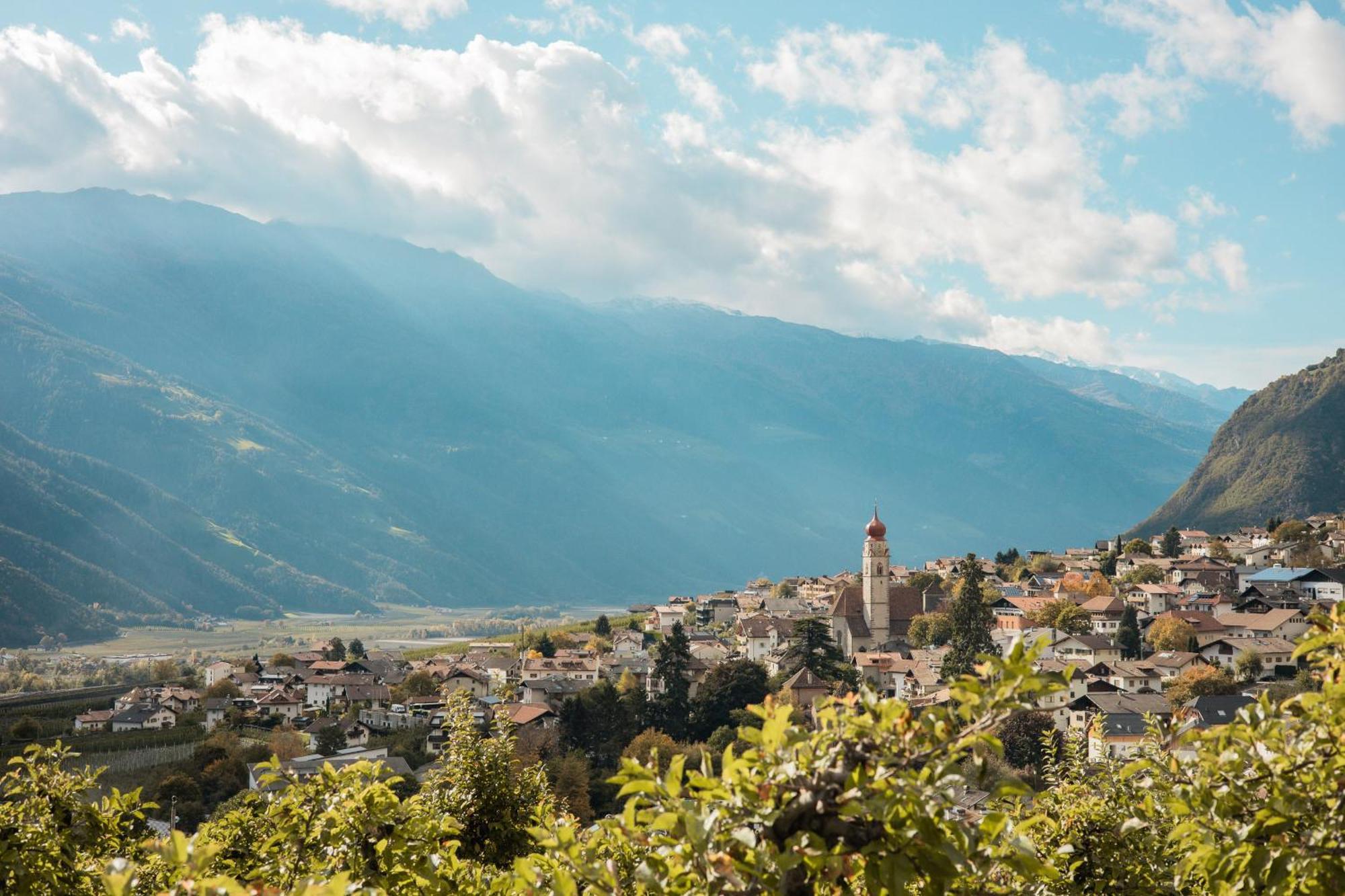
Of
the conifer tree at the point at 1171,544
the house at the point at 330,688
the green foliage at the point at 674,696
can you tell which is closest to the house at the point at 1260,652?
the green foliage at the point at 674,696

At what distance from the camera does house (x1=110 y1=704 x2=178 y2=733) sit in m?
71.5

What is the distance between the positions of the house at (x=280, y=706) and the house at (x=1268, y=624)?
63.7 m

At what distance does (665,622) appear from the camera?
385 ft

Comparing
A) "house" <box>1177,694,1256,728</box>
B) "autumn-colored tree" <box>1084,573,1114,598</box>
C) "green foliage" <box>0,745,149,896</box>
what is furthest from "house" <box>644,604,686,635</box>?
"green foliage" <box>0,745,149,896</box>

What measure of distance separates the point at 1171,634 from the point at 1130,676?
9.99 m

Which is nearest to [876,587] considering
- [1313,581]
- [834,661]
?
[834,661]

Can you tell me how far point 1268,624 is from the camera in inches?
2628

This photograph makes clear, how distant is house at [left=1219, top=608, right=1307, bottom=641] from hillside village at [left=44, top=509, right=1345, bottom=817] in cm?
22

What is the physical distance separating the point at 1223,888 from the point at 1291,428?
167 meters

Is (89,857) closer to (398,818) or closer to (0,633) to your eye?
(398,818)

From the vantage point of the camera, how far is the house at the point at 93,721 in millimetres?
70750

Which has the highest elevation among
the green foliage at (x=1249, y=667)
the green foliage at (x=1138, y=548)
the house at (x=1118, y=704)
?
the green foliage at (x=1138, y=548)

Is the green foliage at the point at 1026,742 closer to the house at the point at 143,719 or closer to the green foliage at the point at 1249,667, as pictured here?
the green foliage at the point at 1249,667

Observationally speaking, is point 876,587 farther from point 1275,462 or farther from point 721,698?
point 1275,462
